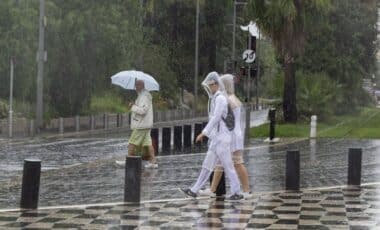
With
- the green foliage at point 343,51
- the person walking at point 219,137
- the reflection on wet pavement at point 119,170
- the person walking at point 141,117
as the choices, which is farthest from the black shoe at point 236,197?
the green foliage at point 343,51

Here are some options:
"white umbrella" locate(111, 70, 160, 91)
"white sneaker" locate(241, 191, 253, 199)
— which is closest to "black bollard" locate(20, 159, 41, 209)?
"white sneaker" locate(241, 191, 253, 199)

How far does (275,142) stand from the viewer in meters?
26.2

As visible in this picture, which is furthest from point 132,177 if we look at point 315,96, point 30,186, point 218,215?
point 315,96

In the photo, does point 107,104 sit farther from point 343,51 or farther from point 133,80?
point 133,80

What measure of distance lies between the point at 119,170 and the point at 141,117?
1438 millimetres

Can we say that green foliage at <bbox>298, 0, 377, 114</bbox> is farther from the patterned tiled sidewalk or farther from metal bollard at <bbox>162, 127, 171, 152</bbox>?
the patterned tiled sidewalk

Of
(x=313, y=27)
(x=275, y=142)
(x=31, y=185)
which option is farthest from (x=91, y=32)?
(x=31, y=185)

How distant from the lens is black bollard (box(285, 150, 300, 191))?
524 inches

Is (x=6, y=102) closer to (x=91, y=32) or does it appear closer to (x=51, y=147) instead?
(x=91, y=32)

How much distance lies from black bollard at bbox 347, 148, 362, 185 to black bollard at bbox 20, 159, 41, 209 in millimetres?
5853

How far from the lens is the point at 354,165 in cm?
1420

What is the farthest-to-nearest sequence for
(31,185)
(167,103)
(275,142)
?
1. (167,103)
2. (275,142)
3. (31,185)

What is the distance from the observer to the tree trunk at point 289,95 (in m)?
33.9

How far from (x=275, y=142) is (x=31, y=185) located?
15.8 m
